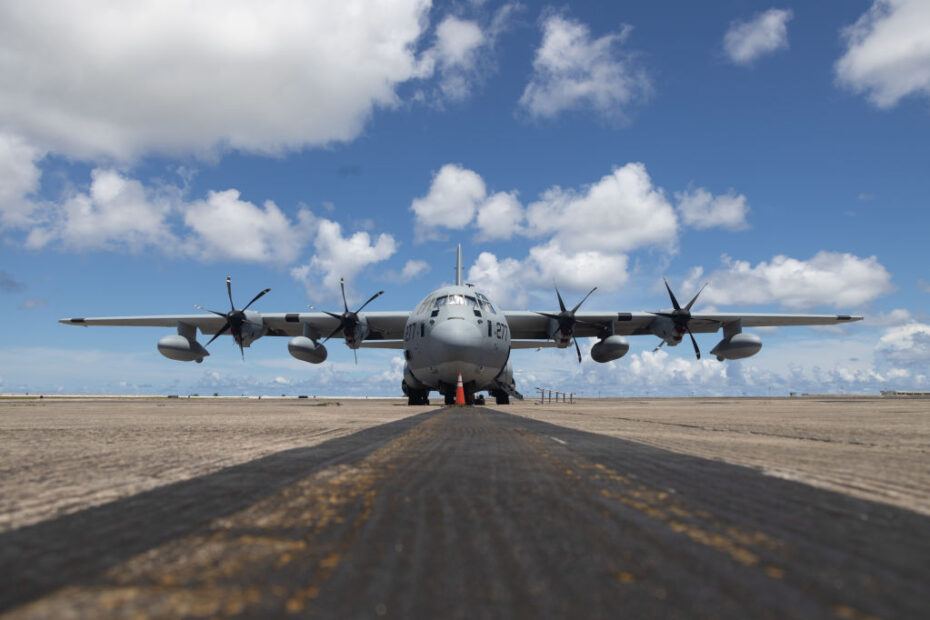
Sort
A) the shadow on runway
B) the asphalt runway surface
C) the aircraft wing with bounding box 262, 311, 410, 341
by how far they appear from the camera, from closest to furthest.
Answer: the asphalt runway surface, the shadow on runway, the aircraft wing with bounding box 262, 311, 410, 341

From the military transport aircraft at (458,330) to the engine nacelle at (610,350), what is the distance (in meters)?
0.05

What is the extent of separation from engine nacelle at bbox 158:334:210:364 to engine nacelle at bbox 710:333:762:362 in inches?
1050

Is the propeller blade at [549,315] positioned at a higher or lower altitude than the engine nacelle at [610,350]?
higher

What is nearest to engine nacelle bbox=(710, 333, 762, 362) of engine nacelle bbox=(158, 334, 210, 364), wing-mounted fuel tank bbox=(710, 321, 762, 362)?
wing-mounted fuel tank bbox=(710, 321, 762, 362)

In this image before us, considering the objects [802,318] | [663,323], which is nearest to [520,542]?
[663,323]

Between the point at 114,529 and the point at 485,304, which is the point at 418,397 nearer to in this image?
the point at 485,304

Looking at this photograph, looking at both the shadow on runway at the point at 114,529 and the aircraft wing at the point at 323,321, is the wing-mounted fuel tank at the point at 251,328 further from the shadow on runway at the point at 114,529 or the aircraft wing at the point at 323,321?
the shadow on runway at the point at 114,529

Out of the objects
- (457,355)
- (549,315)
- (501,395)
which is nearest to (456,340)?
(457,355)

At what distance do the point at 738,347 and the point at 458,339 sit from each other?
16.7 m

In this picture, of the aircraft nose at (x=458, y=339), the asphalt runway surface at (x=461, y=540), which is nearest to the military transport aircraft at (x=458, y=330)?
the aircraft nose at (x=458, y=339)

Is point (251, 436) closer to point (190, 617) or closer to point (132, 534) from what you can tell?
point (132, 534)

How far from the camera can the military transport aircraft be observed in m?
19.1

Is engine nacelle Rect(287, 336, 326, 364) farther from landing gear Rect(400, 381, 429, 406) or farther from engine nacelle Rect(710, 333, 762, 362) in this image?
engine nacelle Rect(710, 333, 762, 362)

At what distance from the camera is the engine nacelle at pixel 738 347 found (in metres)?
26.5
